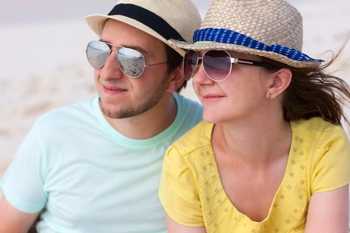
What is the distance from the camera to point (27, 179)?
261 centimetres

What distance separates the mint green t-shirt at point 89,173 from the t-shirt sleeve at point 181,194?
0.25 metres

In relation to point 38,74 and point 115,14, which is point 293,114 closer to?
point 115,14

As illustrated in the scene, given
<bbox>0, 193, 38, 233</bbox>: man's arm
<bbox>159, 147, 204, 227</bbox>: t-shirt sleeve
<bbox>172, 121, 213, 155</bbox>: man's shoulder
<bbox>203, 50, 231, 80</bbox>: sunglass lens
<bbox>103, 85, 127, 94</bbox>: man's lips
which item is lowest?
<bbox>0, 193, 38, 233</bbox>: man's arm

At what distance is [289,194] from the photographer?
237cm

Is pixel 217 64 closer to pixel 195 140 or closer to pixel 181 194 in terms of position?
pixel 195 140

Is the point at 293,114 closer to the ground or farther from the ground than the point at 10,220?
farther from the ground

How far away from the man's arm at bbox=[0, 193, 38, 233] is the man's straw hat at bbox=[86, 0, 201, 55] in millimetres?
682

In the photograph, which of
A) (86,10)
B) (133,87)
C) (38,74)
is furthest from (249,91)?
(86,10)

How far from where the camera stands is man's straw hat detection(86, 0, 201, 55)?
98.6 inches

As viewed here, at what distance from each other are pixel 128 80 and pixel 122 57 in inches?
3.2

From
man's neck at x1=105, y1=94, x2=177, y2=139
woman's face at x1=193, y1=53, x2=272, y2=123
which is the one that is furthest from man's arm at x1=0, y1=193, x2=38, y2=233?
woman's face at x1=193, y1=53, x2=272, y2=123

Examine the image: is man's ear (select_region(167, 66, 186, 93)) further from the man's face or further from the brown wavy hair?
the brown wavy hair

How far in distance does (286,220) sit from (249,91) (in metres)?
0.43

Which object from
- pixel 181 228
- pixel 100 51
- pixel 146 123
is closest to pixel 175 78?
pixel 146 123
